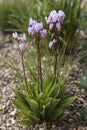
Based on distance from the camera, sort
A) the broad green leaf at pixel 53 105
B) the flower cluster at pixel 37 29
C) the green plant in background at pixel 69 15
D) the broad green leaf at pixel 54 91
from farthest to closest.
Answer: the green plant in background at pixel 69 15, the broad green leaf at pixel 54 91, the broad green leaf at pixel 53 105, the flower cluster at pixel 37 29

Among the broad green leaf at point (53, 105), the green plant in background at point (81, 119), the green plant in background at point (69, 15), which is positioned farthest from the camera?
the green plant in background at point (69, 15)

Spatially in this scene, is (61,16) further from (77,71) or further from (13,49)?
(13,49)

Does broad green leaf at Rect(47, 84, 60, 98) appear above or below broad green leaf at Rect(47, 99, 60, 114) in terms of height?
above

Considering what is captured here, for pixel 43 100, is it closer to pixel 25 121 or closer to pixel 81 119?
pixel 25 121

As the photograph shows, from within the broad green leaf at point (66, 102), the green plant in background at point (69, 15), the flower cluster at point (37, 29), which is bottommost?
the broad green leaf at point (66, 102)

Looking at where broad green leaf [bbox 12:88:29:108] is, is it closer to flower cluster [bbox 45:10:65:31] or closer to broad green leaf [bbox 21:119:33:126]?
broad green leaf [bbox 21:119:33:126]

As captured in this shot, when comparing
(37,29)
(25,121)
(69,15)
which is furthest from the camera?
(69,15)

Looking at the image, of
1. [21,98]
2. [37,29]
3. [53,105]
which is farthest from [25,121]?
[37,29]

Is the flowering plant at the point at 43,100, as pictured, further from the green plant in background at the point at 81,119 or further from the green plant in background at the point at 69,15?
the green plant in background at the point at 69,15

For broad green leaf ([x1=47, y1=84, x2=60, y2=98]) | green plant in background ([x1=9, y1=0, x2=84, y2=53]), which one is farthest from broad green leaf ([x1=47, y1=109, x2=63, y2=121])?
green plant in background ([x1=9, y1=0, x2=84, y2=53])

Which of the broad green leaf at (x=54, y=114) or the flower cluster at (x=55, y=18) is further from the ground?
the flower cluster at (x=55, y=18)

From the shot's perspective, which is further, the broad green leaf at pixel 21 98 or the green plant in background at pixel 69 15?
the green plant in background at pixel 69 15

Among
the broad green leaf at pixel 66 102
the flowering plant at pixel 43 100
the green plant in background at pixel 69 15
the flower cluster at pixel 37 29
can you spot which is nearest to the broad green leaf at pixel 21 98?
the flowering plant at pixel 43 100
